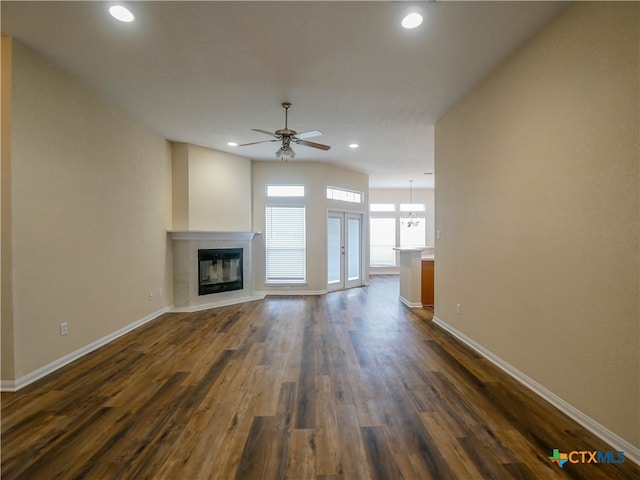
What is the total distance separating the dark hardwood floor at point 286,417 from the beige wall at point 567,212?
1.22 ft

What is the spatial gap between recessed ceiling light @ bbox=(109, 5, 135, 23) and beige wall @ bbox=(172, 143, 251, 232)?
313cm

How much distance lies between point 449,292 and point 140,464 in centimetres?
359

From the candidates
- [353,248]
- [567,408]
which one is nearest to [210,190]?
[353,248]

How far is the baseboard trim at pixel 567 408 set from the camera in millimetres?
1679

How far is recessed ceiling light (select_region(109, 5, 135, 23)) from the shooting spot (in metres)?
2.07

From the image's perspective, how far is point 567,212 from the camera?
6.77 ft

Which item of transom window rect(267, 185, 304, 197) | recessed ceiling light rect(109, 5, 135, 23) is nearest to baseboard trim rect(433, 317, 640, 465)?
recessed ceiling light rect(109, 5, 135, 23)

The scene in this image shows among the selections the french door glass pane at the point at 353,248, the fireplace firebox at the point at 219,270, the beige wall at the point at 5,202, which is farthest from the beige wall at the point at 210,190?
the beige wall at the point at 5,202

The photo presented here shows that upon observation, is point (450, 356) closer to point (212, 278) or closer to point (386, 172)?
point (212, 278)

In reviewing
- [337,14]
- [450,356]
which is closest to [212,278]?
[450,356]

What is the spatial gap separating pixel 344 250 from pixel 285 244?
5.25 ft

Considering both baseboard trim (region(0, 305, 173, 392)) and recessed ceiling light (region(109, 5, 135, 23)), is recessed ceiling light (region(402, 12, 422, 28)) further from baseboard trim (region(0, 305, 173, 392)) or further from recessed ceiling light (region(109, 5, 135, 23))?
baseboard trim (region(0, 305, 173, 392))

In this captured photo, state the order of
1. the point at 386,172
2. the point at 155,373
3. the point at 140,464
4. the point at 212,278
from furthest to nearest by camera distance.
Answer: the point at 386,172
the point at 212,278
the point at 155,373
the point at 140,464

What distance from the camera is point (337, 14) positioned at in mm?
2115
